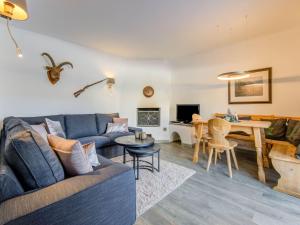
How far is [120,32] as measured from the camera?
3.06 meters

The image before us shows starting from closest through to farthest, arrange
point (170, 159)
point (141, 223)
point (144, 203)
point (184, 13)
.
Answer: point (141, 223), point (144, 203), point (184, 13), point (170, 159)

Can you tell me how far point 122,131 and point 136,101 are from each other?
4.45ft

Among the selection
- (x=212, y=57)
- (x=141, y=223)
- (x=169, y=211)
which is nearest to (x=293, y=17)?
(x=212, y=57)

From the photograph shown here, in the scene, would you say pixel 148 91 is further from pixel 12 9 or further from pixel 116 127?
pixel 12 9

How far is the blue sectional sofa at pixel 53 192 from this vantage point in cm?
87

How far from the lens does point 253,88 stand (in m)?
3.61

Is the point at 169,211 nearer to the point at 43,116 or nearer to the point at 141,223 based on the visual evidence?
the point at 141,223

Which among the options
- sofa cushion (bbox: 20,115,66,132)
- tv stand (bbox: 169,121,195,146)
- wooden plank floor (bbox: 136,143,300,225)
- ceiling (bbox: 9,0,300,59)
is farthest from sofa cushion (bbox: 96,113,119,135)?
wooden plank floor (bbox: 136,143,300,225)

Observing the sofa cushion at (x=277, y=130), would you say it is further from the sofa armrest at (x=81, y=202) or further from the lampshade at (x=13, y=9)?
the lampshade at (x=13, y=9)

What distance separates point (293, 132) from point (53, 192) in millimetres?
3425

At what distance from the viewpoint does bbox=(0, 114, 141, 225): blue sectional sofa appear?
2.84ft

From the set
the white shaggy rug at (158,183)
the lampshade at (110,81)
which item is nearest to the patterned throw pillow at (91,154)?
the white shaggy rug at (158,183)

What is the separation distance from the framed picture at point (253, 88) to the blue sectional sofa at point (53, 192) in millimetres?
3482

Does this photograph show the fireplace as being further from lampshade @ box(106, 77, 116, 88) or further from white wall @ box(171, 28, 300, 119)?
lampshade @ box(106, 77, 116, 88)
